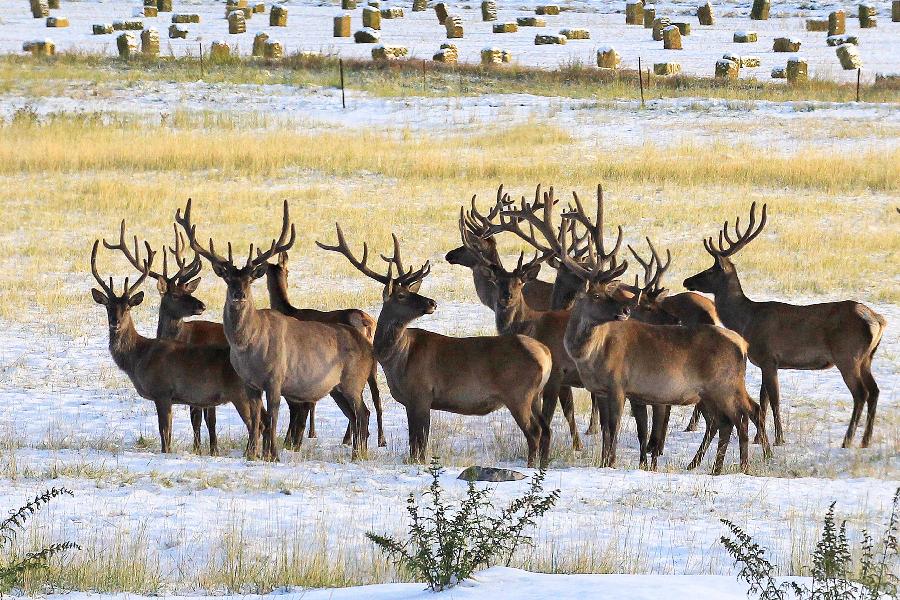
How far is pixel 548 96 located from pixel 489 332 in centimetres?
2324

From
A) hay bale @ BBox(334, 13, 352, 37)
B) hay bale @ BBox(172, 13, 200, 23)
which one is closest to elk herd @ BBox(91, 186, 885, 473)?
hay bale @ BBox(334, 13, 352, 37)

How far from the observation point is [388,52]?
45844mm

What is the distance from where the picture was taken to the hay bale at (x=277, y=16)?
5547 cm

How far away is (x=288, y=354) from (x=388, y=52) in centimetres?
3634

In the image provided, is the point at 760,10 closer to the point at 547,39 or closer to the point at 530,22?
the point at 530,22

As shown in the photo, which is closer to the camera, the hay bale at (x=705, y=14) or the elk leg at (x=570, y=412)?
the elk leg at (x=570, y=412)

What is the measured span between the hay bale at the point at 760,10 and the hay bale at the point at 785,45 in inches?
357

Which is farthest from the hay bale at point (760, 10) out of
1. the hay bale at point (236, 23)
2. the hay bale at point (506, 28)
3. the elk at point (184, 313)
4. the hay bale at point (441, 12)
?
the elk at point (184, 313)

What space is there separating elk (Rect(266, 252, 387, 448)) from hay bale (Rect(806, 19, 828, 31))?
45109mm

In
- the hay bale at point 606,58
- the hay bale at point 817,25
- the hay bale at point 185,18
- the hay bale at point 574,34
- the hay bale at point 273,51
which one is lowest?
the hay bale at point 606,58

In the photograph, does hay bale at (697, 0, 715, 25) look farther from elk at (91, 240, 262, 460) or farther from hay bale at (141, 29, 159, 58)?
elk at (91, 240, 262, 460)

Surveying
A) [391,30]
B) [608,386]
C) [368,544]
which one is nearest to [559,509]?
[368,544]

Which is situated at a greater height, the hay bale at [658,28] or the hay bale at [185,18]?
the hay bale at [185,18]

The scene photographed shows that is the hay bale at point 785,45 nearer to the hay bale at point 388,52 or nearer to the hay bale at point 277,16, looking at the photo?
the hay bale at point 388,52
